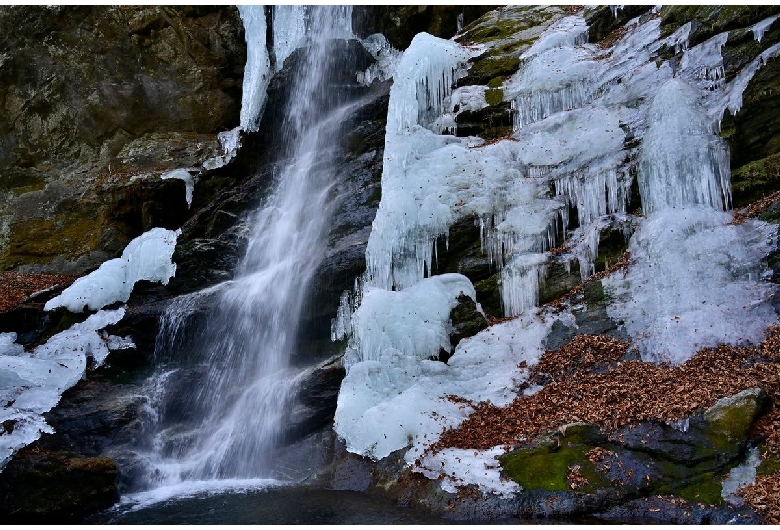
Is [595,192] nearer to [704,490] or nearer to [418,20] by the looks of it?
[704,490]

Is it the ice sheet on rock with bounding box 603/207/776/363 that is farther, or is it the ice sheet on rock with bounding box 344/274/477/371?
the ice sheet on rock with bounding box 344/274/477/371

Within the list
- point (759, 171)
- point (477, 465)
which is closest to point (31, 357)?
point (477, 465)

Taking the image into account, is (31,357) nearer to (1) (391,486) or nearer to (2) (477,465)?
(1) (391,486)

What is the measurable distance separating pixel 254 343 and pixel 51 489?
4.65 m

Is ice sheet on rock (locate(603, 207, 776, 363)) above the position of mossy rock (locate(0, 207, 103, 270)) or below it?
below

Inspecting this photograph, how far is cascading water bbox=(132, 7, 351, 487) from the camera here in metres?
10.5

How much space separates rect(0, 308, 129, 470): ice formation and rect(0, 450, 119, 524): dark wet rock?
31cm

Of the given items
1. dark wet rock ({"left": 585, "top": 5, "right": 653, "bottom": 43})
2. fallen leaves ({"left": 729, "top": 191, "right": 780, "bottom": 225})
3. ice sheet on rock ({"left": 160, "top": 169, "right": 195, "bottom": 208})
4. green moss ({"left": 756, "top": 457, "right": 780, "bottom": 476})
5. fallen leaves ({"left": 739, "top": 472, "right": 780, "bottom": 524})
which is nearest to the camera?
fallen leaves ({"left": 739, "top": 472, "right": 780, "bottom": 524})

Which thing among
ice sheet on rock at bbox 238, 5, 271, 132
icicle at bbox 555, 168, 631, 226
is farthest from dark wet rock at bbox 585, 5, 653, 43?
ice sheet on rock at bbox 238, 5, 271, 132

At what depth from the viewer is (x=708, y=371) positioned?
25.5 feet

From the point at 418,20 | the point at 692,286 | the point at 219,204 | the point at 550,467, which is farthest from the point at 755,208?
the point at 418,20

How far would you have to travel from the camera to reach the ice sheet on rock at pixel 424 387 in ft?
28.7

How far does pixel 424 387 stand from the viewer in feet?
31.0

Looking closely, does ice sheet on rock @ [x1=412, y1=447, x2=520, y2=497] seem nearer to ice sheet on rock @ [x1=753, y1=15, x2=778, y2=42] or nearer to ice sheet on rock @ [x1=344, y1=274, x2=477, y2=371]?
ice sheet on rock @ [x1=344, y1=274, x2=477, y2=371]
